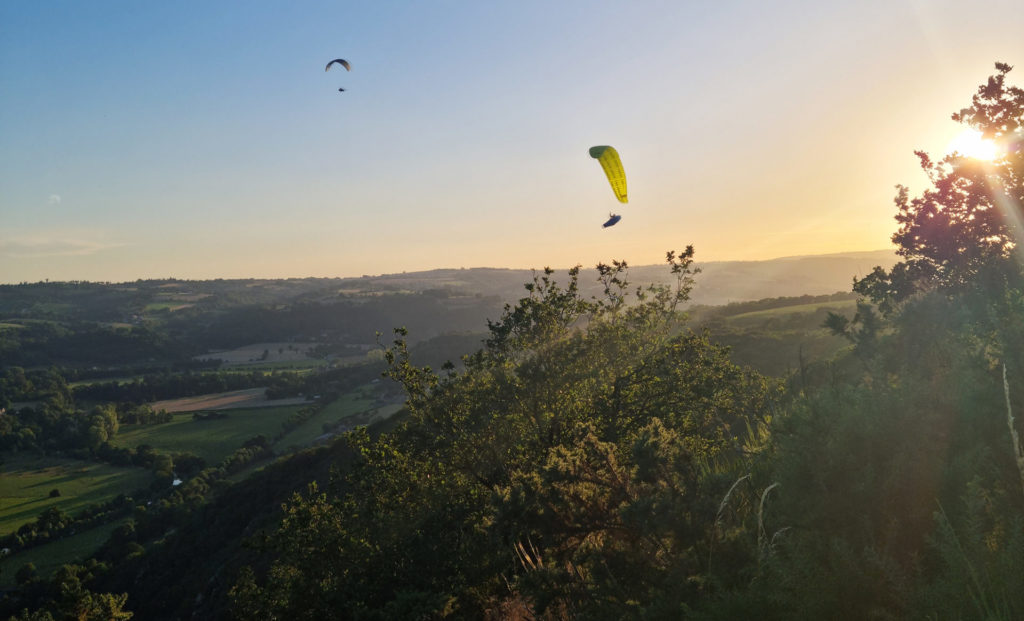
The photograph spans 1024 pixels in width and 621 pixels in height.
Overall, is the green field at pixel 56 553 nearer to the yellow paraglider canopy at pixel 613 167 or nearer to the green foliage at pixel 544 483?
the green foliage at pixel 544 483

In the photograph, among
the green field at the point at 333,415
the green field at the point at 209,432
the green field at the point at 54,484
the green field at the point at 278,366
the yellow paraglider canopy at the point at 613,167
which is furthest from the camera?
the green field at the point at 278,366

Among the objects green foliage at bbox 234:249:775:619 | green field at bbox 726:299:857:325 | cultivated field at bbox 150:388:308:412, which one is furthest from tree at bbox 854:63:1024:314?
cultivated field at bbox 150:388:308:412

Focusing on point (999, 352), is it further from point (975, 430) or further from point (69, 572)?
point (69, 572)

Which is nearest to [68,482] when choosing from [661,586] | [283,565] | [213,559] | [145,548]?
[145,548]

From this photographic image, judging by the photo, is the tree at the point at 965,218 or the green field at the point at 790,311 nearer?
the tree at the point at 965,218

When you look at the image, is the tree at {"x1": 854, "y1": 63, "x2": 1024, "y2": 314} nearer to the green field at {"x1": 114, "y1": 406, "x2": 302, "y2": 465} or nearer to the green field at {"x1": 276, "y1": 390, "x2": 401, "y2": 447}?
the green field at {"x1": 276, "y1": 390, "x2": 401, "y2": 447}

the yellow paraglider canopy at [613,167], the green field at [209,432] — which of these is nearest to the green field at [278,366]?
the green field at [209,432]
